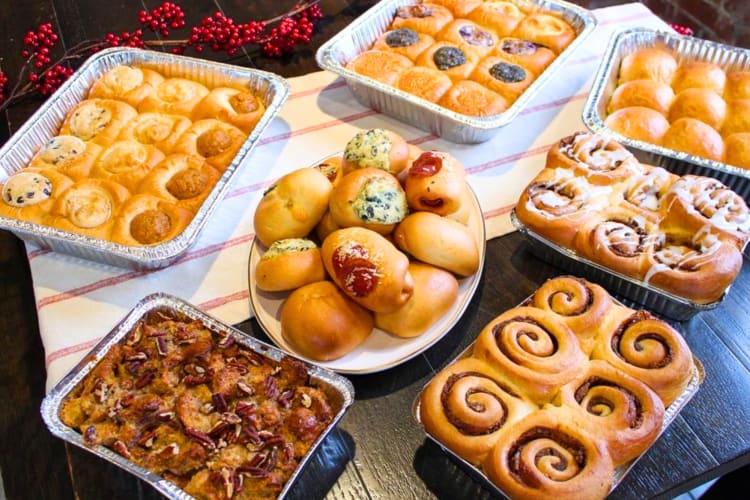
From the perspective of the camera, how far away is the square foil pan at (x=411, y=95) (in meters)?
1.43

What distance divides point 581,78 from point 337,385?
1197mm

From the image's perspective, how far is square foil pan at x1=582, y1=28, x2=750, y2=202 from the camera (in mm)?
1280

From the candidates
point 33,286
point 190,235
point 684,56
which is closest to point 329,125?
point 190,235

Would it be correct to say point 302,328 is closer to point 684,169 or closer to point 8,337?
point 8,337

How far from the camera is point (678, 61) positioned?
63.7 inches

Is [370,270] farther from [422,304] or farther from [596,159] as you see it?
[596,159]

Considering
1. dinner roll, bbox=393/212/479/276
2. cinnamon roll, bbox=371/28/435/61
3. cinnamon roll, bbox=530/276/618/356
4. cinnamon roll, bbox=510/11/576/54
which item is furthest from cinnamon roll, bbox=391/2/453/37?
cinnamon roll, bbox=530/276/618/356

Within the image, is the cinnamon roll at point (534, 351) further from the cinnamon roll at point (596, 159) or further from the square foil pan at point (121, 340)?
the cinnamon roll at point (596, 159)

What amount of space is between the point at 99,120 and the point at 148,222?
386mm

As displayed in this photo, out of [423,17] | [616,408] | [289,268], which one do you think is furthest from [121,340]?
[423,17]

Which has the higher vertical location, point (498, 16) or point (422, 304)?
point (498, 16)

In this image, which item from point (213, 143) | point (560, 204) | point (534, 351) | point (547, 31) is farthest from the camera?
point (547, 31)

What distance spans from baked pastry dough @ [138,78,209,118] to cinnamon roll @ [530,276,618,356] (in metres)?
0.99

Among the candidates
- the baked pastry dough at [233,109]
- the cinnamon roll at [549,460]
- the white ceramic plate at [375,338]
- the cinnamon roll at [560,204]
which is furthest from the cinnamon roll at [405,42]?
the cinnamon roll at [549,460]
